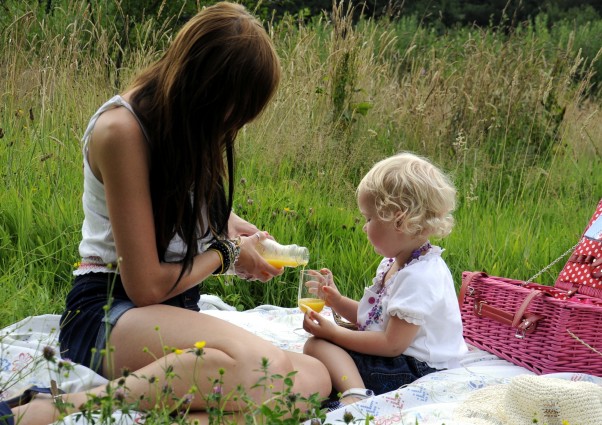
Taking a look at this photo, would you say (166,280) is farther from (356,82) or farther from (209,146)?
(356,82)

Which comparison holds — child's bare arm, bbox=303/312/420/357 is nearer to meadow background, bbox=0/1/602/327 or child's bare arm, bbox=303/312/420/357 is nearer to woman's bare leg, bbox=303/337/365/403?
woman's bare leg, bbox=303/337/365/403

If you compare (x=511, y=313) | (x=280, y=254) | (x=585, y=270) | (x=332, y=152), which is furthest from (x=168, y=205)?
(x=332, y=152)

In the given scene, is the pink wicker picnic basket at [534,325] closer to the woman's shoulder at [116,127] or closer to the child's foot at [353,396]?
the child's foot at [353,396]

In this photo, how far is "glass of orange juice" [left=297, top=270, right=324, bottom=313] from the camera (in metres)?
3.13

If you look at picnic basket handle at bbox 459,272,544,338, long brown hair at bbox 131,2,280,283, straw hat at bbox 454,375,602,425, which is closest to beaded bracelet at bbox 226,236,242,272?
long brown hair at bbox 131,2,280,283

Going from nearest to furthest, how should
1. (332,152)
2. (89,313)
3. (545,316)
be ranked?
1. (89,313)
2. (545,316)
3. (332,152)

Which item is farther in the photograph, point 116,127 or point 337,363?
point 337,363

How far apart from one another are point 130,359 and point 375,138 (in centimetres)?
358

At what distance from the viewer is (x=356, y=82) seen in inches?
221

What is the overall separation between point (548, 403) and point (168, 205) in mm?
1256

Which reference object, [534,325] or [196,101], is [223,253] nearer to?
[196,101]

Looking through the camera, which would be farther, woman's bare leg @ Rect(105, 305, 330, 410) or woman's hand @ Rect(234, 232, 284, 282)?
woman's hand @ Rect(234, 232, 284, 282)

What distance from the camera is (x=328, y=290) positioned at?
324cm

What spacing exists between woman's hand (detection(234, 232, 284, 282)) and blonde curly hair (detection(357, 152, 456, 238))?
0.42 meters
